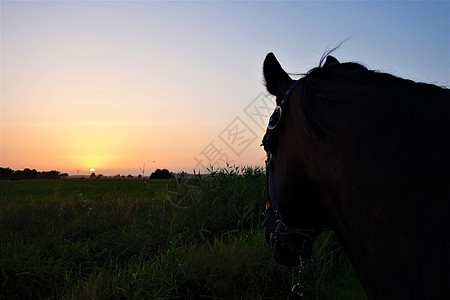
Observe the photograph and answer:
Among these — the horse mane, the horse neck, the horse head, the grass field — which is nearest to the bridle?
the horse head

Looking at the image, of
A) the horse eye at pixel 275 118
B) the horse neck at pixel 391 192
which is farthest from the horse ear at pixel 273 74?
the horse neck at pixel 391 192

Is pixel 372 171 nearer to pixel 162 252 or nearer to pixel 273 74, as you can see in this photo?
pixel 273 74

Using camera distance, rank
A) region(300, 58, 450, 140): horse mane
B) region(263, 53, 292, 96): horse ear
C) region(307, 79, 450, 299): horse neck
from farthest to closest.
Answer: region(263, 53, 292, 96): horse ear < region(300, 58, 450, 140): horse mane < region(307, 79, 450, 299): horse neck

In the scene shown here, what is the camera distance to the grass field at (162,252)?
154 inches

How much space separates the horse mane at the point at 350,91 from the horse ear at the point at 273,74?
237 mm

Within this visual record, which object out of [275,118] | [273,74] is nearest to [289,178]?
[275,118]

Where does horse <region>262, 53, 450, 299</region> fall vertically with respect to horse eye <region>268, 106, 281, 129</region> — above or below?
below

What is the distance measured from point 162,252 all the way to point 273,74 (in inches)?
165

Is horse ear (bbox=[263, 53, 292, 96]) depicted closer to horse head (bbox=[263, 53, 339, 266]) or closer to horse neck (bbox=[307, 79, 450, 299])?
horse head (bbox=[263, 53, 339, 266])

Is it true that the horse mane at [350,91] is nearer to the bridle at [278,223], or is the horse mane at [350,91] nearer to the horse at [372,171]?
the horse at [372,171]

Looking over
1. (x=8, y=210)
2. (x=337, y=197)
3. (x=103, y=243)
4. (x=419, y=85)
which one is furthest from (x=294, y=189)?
(x=8, y=210)

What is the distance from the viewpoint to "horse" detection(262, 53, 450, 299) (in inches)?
44.3

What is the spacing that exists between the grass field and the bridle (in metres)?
2.15

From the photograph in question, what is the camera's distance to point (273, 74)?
189cm
